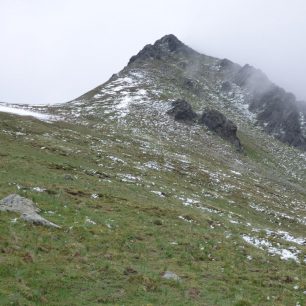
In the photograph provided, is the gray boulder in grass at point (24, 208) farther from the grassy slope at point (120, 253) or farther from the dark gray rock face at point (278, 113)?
the dark gray rock face at point (278, 113)

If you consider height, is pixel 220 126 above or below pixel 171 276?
above

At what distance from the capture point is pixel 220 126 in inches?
4390

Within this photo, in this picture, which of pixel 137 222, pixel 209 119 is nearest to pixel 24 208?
pixel 137 222

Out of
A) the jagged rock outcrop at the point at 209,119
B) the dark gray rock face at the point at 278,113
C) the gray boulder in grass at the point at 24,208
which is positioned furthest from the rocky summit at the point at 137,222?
the dark gray rock face at the point at 278,113

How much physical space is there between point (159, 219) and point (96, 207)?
4.61m

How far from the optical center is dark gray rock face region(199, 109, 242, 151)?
110625 mm

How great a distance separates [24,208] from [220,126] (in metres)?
89.4

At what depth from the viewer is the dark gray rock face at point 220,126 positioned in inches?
4355

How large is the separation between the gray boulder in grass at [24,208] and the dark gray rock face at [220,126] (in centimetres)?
8658

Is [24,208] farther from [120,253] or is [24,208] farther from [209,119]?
[209,119]

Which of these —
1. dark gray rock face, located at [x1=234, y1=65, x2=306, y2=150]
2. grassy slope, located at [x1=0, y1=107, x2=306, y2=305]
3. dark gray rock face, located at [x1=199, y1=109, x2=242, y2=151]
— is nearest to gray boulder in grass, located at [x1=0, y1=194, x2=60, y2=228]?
grassy slope, located at [x1=0, y1=107, x2=306, y2=305]

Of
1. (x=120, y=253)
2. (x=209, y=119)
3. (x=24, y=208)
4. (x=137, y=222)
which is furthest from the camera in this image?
(x=209, y=119)

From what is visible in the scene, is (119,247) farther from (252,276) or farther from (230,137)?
(230,137)

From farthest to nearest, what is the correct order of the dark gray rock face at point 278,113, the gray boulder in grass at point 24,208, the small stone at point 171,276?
the dark gray rock face at point 278,113, the gray boulder in grass at point 24,208, the small stone at point 171,276
